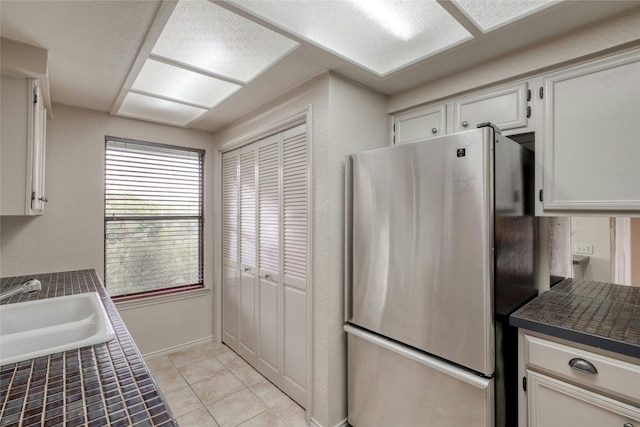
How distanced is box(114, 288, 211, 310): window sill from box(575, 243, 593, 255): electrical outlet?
3.18 metres

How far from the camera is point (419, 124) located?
6.78 feet

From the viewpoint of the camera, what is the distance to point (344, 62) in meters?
1.72

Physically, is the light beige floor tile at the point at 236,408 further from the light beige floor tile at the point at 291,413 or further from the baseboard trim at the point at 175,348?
the baseboard trim at the point at 175,348

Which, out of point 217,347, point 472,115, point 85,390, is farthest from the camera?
point 217,347

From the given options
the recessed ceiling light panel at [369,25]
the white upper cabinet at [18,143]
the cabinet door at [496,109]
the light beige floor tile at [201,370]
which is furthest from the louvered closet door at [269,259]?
the white upper cabinet at [18,143]

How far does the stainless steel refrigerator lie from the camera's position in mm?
1326

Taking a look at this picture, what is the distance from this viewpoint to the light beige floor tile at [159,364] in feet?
8.83

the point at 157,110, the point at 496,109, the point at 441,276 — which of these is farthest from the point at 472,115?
the point at 157,110

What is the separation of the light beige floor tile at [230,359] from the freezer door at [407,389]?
4.32ft

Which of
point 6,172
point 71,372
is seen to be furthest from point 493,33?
point 6,172

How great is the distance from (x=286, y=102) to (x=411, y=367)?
1.89 m

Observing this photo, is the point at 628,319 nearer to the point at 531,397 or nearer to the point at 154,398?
the point at 531,397

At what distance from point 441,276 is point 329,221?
74 centimetres

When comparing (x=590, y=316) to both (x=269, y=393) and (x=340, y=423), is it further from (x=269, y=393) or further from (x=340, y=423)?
(x=269, y=393)
